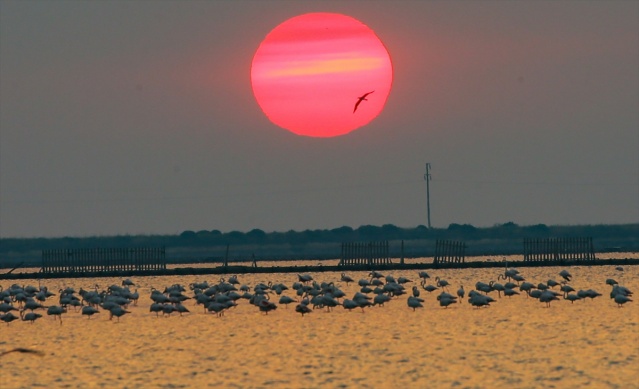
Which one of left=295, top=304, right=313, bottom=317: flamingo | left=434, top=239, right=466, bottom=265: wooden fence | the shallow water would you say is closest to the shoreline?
left=434, top=239, right=466, bottom=265: wooden fence

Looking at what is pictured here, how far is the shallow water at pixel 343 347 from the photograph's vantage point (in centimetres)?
2969

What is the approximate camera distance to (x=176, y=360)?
112 ft

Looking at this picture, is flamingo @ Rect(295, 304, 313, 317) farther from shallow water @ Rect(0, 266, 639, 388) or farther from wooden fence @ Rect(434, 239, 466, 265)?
wooden fence @ Rect(434, 239, 466, 265)

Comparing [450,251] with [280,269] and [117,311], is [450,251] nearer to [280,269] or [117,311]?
[280,269]

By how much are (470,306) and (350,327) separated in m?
9.20

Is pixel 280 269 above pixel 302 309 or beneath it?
above

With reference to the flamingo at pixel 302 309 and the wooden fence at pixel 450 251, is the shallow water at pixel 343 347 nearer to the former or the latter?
the flamingo at pixel 302 309

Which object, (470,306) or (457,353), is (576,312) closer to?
(470,306)

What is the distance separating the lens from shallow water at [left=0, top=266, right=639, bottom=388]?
2969 cm

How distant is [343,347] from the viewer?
119 feet

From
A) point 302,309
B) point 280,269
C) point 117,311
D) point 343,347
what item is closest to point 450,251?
point 280,269

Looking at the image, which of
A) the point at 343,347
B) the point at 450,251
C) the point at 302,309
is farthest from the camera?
the point at 450,251

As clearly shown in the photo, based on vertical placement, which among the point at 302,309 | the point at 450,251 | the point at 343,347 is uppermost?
the point at 450,251

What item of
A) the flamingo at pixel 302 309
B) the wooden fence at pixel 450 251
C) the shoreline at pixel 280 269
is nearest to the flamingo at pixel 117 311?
the flamingo at pixel 302 309
